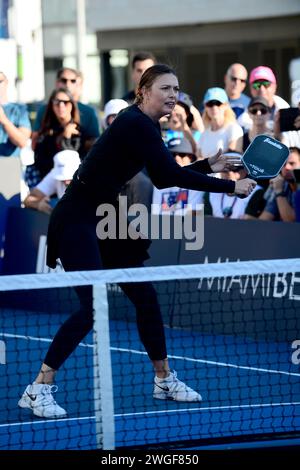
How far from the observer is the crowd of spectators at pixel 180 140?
10359 millimetres

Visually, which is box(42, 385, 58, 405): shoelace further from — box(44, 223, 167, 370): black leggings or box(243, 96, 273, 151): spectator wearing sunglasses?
box(243, 96, 273, 151): spectator wearing sunglasses

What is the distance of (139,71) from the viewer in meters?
12.4

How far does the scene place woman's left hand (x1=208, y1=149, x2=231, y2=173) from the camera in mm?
7070

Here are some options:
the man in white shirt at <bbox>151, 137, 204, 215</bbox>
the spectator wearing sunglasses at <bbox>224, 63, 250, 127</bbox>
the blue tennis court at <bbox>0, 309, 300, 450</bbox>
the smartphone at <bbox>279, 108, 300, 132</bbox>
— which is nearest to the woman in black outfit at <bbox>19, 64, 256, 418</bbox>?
the blue tennis court at <bbox>0, 309, 300, 450</bbox>

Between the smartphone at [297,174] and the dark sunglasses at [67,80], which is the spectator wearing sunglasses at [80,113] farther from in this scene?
the smartphone at [297,174]

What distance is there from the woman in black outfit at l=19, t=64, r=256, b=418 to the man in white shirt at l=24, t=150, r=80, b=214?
13.2ft

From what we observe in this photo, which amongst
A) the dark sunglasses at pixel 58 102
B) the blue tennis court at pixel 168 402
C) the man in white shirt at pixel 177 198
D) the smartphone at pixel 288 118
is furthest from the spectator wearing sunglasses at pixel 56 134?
the smartphone at pixel 288 118

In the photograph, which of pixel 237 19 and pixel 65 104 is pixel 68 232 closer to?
pixel 65 104

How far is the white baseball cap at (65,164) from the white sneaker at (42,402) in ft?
14.0

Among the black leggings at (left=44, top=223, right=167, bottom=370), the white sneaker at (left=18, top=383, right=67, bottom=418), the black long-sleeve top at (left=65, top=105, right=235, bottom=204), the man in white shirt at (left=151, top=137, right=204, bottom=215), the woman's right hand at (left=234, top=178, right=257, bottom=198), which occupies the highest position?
the man in white shirt at (left=151, top=137, right=204, bottom=215)

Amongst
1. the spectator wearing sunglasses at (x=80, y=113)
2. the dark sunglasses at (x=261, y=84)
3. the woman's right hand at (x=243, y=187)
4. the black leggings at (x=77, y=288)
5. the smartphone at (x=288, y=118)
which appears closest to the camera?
the woman's right hand at (x=243, y=187)

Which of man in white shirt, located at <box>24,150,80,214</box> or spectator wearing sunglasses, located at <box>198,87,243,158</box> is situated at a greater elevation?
spectator wearing sunglasses, located at <box>198,87,243,158</box>
